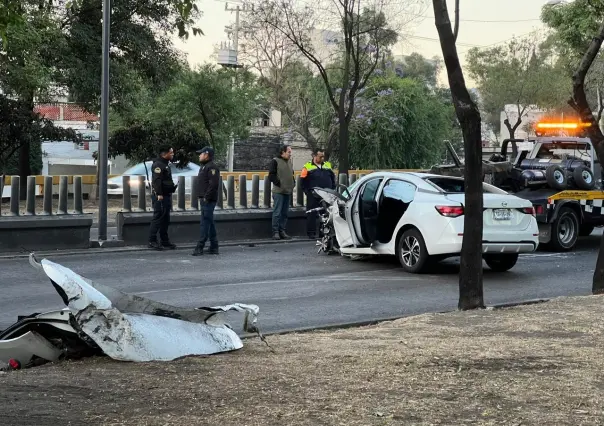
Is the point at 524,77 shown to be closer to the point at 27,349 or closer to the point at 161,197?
the point at 161,197

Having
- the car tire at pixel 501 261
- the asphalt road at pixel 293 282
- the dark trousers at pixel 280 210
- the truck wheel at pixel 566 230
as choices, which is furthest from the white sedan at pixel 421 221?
the dark trousers at pixel 280 210

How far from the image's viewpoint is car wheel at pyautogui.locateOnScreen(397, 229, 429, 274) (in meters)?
13.7

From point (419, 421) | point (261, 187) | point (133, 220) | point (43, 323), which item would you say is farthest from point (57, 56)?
point (419, 421)

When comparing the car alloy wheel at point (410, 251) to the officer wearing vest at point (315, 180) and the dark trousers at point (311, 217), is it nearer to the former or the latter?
the officer wearing vest at point (315, 180)

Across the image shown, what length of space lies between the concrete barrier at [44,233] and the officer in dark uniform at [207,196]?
1.95m

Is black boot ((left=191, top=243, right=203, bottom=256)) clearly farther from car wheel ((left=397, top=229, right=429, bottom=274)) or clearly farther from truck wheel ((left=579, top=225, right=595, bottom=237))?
truck wheel ((left=579, top=225, right=595, bottom=237))

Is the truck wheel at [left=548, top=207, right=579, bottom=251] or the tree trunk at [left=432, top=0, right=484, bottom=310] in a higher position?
the tree trunk at [left=432, top=0, right=484, bottom=310]

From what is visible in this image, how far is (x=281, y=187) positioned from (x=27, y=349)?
11.8 metres

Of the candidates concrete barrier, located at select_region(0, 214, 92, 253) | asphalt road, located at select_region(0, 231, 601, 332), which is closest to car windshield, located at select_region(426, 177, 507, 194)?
asphalt road, located at select_region(0, 231, 601, 332)

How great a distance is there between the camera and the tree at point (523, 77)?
171 ft

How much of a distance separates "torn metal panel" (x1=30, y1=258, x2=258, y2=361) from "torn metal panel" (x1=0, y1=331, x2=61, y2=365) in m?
0.44

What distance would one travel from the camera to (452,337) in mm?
7887

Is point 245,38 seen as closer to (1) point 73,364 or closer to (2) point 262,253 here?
(2) point 262,253

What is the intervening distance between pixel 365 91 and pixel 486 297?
108ft
